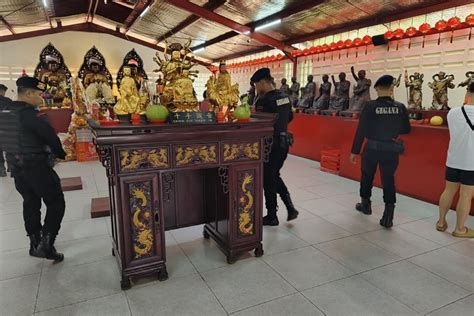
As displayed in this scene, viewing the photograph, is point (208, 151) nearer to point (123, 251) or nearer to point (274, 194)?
point (123, 251)

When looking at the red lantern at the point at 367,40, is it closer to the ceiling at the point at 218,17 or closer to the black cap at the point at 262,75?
the ceiling at the point at 218,17

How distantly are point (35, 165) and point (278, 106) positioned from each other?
1949 millimetres

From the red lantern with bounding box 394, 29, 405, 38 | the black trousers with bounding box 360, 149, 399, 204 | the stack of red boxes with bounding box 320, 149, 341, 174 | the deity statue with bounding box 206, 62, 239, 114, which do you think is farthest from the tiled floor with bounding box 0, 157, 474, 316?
the red lantern with bounding box 394, 29, 405, 38

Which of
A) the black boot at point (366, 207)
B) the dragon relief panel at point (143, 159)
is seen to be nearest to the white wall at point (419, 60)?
the black boot at point (366, 207)

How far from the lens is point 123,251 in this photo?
197cm

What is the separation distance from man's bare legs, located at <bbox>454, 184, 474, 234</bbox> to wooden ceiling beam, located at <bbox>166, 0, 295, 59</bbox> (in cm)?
529

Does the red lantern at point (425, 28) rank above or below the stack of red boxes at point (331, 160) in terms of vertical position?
above

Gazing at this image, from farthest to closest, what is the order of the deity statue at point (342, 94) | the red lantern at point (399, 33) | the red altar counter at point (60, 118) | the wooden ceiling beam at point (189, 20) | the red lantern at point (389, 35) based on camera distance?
the red altar counter at point (60, 118) < the wooden ceiling beam at point (189, 20) < the deity statue at point (342, 94) < the red lantern at point (389, 35) < the red lantern at point (399, 33)

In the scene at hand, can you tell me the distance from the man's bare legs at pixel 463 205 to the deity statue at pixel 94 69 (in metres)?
9.72

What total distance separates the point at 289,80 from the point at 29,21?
719 cm

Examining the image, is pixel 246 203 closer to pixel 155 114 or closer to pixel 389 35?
pixel 155 114

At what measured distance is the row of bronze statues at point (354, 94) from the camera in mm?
3855

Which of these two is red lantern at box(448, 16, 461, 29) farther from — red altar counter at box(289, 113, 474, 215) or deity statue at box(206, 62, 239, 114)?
deity statue at box(206, 62, 239, 114)

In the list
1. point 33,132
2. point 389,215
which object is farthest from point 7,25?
point 389,215
